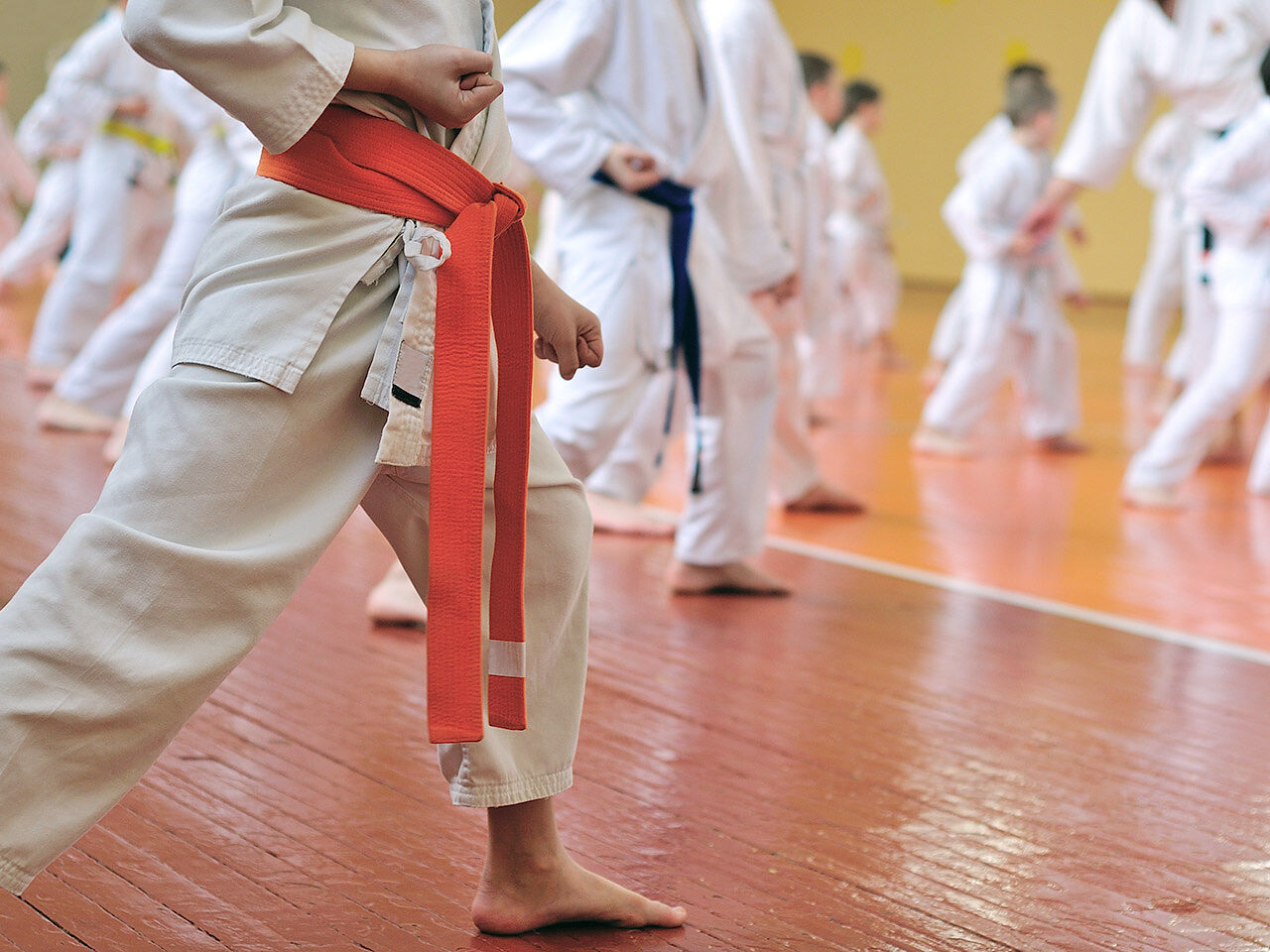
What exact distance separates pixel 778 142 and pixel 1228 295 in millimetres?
1669

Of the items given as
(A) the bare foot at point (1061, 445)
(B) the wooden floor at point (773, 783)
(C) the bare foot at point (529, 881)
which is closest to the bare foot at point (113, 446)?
(B) the wooden floor at point (773, 783)

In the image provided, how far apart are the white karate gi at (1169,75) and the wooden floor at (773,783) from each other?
214 cm

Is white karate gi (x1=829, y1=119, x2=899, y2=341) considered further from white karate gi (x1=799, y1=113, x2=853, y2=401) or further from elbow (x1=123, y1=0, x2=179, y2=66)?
elbow (x1=123, y1=0, x2=179, y2=66)

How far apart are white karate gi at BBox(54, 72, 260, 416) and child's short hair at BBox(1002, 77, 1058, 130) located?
3.23 metres

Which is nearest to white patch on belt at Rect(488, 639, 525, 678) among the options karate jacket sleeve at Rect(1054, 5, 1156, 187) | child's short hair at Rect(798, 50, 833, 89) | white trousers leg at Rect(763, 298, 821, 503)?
white trousers leg at Rect(763, 298, 821, 503)

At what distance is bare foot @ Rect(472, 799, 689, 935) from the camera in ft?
5.40

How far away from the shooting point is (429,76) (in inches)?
53.6

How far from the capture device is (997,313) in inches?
251

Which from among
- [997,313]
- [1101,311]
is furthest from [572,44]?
[1101,311]

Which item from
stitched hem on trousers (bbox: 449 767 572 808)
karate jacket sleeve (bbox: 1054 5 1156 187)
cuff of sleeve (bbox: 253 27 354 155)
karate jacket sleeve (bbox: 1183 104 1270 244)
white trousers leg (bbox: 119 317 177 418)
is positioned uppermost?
karate jacket sleeve (bbox: 1054 5 1156 187)

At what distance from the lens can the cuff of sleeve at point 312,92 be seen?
4.28ft

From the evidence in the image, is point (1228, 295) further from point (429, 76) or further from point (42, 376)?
point (42, 376)

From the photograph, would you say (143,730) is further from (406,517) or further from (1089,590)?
(1089,590)

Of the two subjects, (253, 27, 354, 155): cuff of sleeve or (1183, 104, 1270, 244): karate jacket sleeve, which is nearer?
(253, 27, 354, 155): cuff of sleeve
